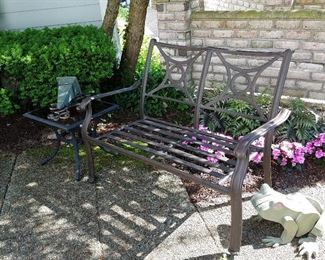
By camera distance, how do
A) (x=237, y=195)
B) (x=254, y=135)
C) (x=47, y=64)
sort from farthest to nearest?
(x=47, y=64), (x=254, y=135), (x=237, y=195)

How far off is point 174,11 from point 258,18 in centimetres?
80

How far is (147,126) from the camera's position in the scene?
129 inches

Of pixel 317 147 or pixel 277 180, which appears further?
pixel 317 147

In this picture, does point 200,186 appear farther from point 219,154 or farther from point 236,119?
point 236,119

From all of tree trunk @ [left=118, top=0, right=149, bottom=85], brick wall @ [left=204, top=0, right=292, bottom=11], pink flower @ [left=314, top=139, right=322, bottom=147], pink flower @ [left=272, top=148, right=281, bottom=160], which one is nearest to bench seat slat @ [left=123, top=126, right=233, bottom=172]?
pink flower @ [left=272, top=148, right=281, bottom=160]

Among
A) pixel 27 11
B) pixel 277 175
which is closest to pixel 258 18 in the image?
pixel 277 175

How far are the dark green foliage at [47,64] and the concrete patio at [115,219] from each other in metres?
0.82

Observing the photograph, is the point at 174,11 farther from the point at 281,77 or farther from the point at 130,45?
the point at 281,77

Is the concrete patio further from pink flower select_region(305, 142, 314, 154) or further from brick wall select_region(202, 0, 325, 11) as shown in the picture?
brick wall select_region(202, 0, 325, 11)

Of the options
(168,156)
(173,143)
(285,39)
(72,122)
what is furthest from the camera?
(285,39)

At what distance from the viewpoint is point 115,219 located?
285 cm

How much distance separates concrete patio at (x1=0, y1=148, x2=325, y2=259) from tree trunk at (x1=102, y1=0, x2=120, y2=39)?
66.5 inches

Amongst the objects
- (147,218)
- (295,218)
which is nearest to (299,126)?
(295,218)

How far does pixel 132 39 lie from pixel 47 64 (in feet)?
Answer: 3.08
